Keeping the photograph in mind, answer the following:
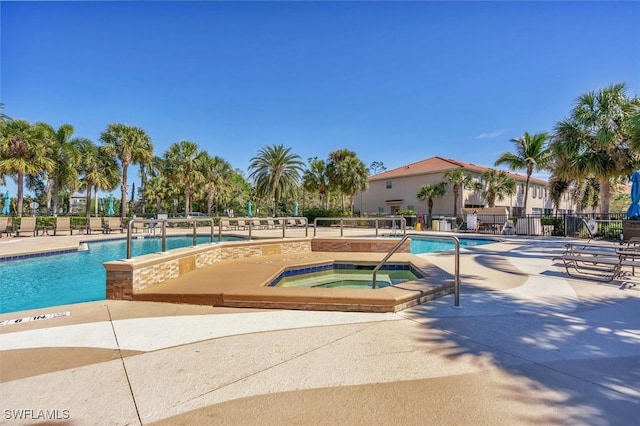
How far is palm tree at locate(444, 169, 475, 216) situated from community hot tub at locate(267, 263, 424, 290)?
948 inches

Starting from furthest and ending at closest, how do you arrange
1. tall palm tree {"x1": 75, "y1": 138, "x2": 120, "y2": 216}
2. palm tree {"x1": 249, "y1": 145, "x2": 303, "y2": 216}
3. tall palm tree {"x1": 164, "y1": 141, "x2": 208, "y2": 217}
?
palm tree {"x1": 249, "y1": 145, "x2": 303, "y2": 216} → tall palm tree {"x1": 164, "y1": 141, "x2": 208, "y2": 217} → tall palm tree {"x1": 75, "y1": 138, "x2": 120, "y2": 216}

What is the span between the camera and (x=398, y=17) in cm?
1130

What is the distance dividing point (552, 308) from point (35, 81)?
1852 cm

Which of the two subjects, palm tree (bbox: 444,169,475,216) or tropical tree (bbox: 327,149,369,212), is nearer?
palm tree (bbox: 444,169,475,216)

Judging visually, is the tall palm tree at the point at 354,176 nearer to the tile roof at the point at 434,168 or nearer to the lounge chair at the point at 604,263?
the tile roof at the point at 434,168

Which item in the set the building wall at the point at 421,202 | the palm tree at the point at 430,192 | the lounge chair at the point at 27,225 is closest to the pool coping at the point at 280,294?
the lounge chair at the point at 27,225

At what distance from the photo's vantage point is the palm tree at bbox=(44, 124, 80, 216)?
84.2 ft

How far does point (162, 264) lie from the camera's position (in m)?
5.50

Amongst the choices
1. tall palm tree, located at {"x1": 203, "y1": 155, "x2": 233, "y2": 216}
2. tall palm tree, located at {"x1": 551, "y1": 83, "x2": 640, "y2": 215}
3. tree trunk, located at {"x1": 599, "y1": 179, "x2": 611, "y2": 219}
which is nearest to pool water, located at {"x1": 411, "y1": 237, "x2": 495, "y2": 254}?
tree trunk, located at {"x1": 599, "y1": 179, "x2": 611, "y2": 219}

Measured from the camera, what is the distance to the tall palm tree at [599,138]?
48.2 ft

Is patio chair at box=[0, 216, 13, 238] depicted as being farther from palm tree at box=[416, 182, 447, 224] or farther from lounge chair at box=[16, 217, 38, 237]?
palm tree at box=[416, 182, 447, 224]

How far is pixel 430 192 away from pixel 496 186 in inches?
266

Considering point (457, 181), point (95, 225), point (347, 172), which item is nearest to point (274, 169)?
point (347, 172)

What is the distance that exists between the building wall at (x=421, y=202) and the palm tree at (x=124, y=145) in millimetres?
25289
